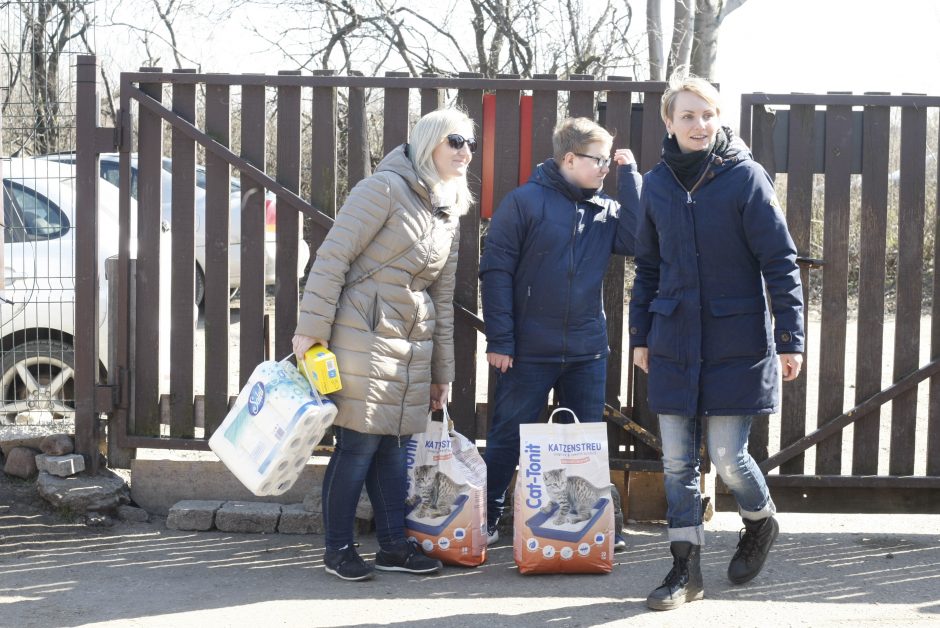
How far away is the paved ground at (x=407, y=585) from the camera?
12.6 feet

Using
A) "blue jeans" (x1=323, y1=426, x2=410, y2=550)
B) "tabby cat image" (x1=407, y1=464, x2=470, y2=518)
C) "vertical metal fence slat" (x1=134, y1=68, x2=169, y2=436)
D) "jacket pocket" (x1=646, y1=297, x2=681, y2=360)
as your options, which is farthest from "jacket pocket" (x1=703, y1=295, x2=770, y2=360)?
"vertical metal fence slat" (x1=134, y1=68, x2=169, y2=436)

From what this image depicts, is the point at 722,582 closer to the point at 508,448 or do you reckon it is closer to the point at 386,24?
the point at 508,448

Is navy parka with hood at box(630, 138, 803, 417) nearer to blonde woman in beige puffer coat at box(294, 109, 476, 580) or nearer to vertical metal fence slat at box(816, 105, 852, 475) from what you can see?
blonde woman in beige puffer coat at box(294, 109, 476, 580)

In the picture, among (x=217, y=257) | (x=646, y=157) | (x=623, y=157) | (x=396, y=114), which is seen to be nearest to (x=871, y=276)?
(x=646, y=157)

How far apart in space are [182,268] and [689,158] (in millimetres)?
2544

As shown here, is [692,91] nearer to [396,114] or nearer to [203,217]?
[396,114]

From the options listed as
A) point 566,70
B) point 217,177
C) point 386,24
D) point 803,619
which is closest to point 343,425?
point 217,177

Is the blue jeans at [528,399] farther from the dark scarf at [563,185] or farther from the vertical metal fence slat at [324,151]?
the vertical metal fence slat at [324,151]

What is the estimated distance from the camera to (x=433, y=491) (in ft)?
14.5

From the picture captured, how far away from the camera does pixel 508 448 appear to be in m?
4.66

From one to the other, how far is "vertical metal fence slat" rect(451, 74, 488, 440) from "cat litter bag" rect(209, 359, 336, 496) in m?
1.10

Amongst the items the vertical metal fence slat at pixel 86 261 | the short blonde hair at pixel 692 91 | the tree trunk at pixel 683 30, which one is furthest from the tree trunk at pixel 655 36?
the short blonde hair at pixel 692 91

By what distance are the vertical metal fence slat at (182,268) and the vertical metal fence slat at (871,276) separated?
10.5 ft

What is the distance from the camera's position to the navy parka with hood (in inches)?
148
